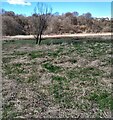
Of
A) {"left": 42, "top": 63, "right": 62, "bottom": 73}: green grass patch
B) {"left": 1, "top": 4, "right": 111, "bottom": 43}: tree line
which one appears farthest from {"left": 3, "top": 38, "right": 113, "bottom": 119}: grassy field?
{"left": 1, "top": 4, "right": 111, "bottom": 43}: tree line

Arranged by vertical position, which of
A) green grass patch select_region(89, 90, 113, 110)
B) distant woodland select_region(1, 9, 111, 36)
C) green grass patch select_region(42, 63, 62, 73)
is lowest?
green grass patch select_region(89, 90, 113, 110)

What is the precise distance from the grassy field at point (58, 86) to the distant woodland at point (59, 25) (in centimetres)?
2854

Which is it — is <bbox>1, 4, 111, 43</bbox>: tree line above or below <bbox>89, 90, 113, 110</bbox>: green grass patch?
above

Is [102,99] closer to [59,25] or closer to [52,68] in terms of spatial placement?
→ [52,68]

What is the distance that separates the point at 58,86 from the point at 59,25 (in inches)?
1730

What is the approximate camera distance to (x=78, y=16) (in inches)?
2559

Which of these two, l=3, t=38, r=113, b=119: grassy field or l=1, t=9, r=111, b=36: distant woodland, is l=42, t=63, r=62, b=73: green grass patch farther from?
l=1, t=9, r=111, b=36: distant woodland

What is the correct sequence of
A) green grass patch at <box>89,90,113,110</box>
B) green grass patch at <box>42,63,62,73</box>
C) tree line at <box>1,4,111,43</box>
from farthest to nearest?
tree line at <box>1,4,111,43</box> < green grass patch at <box>42,63,62,73</box> < green grass patch at <box>89,90,113,110</box>

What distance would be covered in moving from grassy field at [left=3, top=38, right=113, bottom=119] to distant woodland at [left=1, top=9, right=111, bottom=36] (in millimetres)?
28536

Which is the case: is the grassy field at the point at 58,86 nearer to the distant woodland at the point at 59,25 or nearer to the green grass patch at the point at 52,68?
the green grass patch at the point at 52,68

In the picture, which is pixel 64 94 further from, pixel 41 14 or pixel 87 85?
pixel 41 14

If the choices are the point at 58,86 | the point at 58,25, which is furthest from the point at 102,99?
the point at 58,25

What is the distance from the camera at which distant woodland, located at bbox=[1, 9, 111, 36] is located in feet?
154

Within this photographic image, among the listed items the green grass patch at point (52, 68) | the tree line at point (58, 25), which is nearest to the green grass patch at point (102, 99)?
the green grass patch at point (52, 68)
